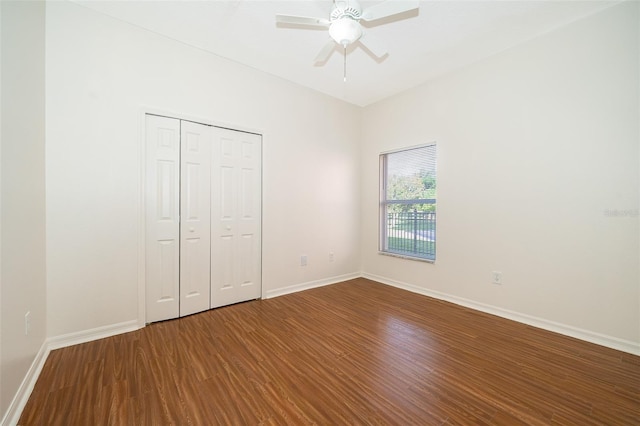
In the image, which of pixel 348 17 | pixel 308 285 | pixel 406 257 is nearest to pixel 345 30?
pixel 348 17

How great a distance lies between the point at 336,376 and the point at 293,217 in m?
2.22

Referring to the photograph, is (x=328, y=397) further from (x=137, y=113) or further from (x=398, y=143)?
(x=398, y=143)

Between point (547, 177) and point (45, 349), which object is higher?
point (547, 177)

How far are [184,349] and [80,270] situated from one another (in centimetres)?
117

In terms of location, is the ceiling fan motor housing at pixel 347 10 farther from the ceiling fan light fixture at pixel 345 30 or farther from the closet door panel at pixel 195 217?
the closet door panel at pixel 195 217

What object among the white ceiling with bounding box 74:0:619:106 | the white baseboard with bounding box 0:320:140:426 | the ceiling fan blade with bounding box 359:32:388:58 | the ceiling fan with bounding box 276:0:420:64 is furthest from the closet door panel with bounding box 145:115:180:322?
the ceiling fan blade with bounding box 359:32:388:58

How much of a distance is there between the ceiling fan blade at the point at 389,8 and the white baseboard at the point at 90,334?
340 centimetres

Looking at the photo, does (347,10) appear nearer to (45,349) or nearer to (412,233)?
(412,233)

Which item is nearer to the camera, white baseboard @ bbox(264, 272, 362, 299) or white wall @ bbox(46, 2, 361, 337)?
white wall @ bbox(46, 2, 361, 337)

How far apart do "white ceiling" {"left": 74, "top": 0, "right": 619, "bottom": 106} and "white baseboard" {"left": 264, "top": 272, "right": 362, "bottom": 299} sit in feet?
9.62

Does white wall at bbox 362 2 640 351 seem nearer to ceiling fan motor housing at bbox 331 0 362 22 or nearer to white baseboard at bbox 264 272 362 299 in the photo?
white baseboard at bbox 264 272 362 299

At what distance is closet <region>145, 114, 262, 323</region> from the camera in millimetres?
2645

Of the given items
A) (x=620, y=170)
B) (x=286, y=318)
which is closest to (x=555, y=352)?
(x=620, y=170)

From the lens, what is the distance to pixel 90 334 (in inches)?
90.4
